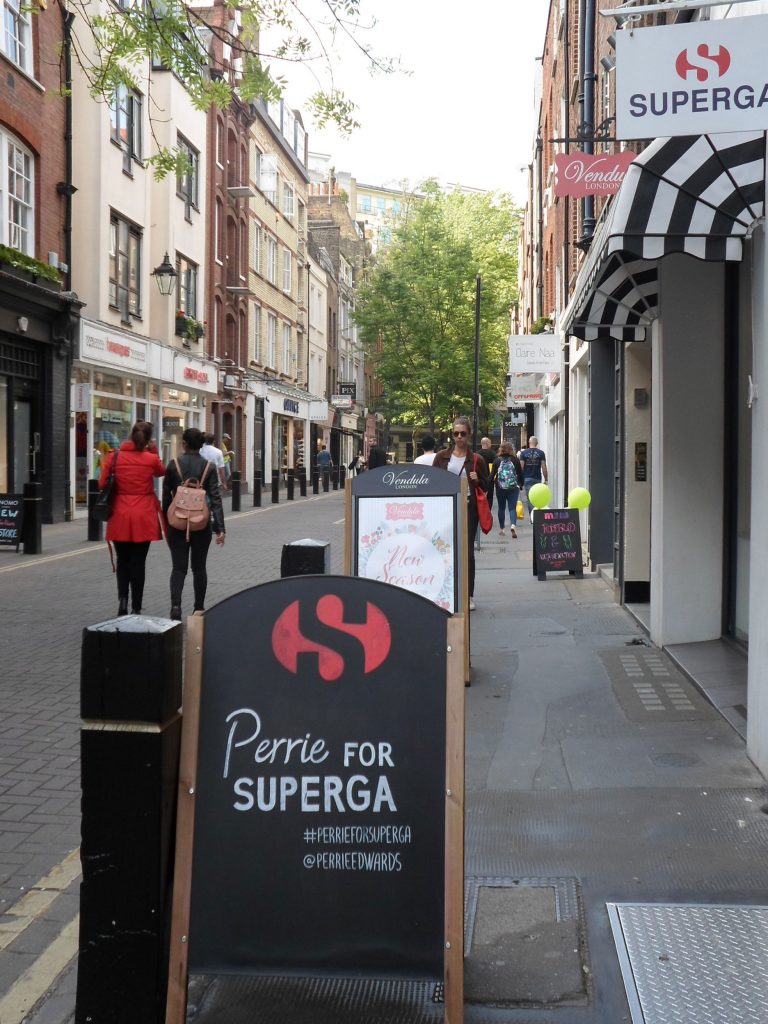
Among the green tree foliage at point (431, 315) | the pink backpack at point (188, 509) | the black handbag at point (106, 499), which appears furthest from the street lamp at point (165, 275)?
the pink backpack at point (188, 509)

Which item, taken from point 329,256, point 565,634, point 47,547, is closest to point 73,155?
point 47,547

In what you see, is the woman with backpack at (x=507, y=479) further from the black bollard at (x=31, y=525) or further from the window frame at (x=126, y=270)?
the window frame at (x=126, y=270)

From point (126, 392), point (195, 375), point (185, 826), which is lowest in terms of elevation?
point (185, 826)

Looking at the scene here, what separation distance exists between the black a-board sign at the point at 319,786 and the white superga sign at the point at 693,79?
3162 millimetres

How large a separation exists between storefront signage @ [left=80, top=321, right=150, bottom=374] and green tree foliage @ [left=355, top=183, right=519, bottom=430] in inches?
657

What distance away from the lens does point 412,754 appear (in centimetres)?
293

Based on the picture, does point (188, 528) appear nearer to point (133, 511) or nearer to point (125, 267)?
point (133, 511)

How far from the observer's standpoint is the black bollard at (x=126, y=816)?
9.17 ft

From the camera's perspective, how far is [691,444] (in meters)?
8.07

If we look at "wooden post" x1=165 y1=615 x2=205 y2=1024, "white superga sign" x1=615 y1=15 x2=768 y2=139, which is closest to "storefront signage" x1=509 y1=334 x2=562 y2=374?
"white superga sign" x1=615 y1=15 x2=768 y2=139

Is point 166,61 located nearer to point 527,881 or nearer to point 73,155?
point 527,881

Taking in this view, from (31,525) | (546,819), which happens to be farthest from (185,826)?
(31,525)

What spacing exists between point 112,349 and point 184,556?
15976mm

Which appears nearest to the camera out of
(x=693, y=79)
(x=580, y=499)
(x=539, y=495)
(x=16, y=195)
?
(x=693, y=79)
